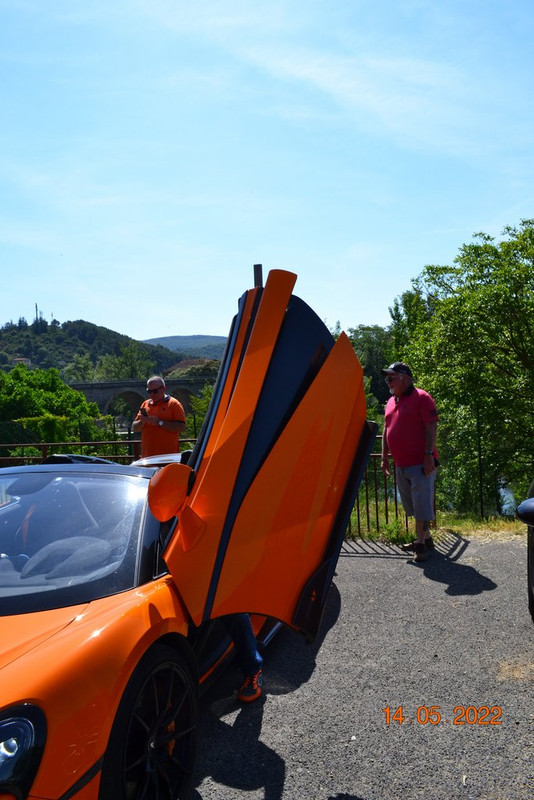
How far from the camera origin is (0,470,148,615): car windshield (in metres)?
2.39

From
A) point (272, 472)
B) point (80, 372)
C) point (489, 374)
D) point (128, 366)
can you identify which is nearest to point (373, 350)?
point (489, 374)

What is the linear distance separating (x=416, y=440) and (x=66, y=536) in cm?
388

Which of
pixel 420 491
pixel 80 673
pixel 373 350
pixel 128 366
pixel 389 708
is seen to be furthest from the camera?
pixel 128 366

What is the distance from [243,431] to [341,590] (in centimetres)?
285

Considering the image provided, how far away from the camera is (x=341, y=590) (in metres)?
5.16

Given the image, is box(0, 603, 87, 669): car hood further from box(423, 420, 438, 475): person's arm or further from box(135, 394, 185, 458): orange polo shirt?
box(423, 420, 438, 475): person's arm

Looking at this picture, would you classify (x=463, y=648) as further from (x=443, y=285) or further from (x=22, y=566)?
(x=443, y=285)

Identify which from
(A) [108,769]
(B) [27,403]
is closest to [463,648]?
(A) [108,769]

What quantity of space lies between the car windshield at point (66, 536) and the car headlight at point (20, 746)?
22.7 inches

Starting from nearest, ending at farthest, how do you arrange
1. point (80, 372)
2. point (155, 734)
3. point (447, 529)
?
1. point (155, 734)
2. point (447, 529)
3. point (80, 372)

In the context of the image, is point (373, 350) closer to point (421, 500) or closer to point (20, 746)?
point (421, 500)

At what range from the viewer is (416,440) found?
19.3ft

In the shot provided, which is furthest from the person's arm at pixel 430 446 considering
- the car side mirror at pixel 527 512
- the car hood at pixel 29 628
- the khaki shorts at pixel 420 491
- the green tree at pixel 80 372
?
the green tree at pixel 80 372

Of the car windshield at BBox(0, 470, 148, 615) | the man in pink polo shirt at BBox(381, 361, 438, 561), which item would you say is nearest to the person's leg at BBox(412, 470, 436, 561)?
the man in pink polo shirt at BBox(381, 361, 438, 561)
